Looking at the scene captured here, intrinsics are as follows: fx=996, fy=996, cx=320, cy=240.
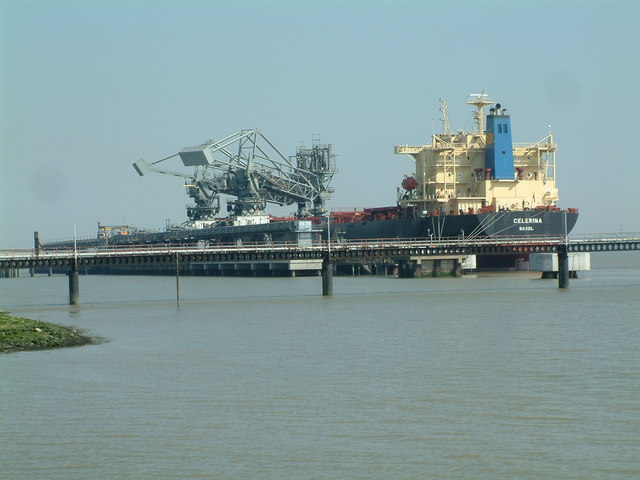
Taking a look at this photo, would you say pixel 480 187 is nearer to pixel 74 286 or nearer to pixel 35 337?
pixel 74 286

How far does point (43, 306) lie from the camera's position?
206ft

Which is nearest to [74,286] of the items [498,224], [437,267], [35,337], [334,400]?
[35,337]

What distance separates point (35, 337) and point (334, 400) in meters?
16.6

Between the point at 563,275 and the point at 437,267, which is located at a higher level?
the point at 437,267

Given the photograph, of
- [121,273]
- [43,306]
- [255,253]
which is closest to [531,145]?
[255,253]

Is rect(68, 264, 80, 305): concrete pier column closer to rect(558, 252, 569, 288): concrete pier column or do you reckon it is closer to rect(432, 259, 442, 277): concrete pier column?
rect(558, 252, 569, 288): concrete pier column

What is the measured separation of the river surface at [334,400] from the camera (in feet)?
67.8

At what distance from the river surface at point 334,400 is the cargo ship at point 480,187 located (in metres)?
45.4

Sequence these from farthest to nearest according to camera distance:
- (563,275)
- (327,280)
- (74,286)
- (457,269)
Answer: (457,269)
(563,275)
(327,280)
(74,286)

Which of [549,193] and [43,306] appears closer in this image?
[43,306]

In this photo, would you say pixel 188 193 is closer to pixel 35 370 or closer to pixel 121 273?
pixel 121 273

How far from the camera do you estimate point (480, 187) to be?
3900 inches

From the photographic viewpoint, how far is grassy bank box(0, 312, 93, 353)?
37.4 m

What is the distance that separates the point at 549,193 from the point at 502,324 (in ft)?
192
